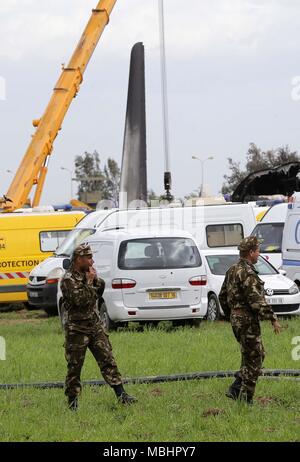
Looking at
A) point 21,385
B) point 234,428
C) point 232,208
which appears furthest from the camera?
point 232,208

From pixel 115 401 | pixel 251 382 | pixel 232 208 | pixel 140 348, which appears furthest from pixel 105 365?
pixel 232 208

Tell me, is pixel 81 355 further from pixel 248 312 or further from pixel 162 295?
pixel 162 295

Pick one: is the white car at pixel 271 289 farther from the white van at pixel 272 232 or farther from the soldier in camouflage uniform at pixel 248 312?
the soldier in camouflage uniform at pixel 248 312

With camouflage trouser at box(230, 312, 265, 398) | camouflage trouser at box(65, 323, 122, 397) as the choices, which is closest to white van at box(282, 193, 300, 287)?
camouflage trouser at box(230, 312, 265, 398)

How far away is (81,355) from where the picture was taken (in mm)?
11711

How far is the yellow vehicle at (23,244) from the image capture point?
90.5ft

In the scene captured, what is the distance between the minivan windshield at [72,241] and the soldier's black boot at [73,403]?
1348 centimetres

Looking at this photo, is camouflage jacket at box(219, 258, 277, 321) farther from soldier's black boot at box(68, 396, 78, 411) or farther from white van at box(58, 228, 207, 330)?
white van at box(58, 228, 207, 330)

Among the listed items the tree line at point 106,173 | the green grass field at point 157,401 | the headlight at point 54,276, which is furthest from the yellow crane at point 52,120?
the tree line at point 106,173

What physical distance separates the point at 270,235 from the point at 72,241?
4.58m

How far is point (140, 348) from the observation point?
16.9 m

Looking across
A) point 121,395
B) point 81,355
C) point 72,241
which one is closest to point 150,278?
point 72,241
